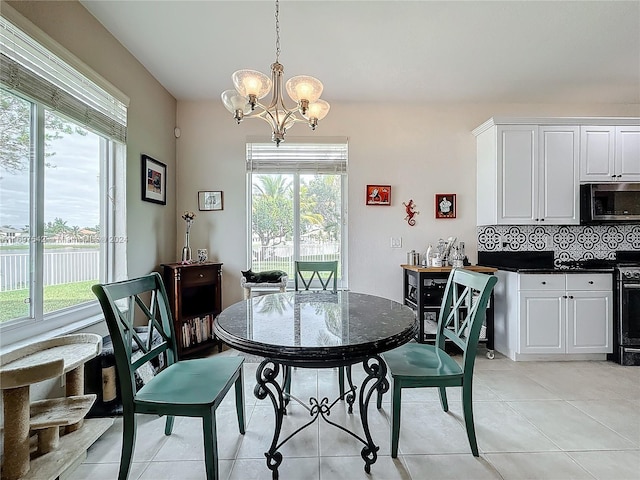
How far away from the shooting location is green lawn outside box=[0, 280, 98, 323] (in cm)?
160

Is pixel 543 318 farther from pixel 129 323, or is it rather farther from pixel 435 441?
pixel 129 323

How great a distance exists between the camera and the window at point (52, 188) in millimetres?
1596

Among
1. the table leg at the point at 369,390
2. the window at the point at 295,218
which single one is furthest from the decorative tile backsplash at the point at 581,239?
the table leg at the point at 369,390

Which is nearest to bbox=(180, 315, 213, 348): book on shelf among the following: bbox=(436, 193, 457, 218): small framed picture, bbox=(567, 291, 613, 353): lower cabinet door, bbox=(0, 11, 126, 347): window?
bbox=(0, 11, 126, 347): window

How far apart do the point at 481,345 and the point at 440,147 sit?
223 cm

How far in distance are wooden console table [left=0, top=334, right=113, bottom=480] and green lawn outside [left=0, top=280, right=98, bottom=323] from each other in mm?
251

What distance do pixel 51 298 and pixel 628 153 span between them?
5033 mm

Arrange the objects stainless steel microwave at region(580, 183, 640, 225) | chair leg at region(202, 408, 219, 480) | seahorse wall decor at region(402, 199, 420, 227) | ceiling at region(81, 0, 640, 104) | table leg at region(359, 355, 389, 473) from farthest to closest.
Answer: seahorse wall decor at region(402, 199, 420, 227) < stainless steel microwave at region(580, 183, 640, 225) < ceiling at region(81, 0, 640, 104) < table leg at region(359, 355, 389, 473) < chair leg at region(202, 408, 219, 480)

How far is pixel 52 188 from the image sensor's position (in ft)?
6.21

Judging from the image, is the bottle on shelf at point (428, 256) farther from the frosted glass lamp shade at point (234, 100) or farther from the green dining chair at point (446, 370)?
the frosted glass lamp shade at point (234, 100)

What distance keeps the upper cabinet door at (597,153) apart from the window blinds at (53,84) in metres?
4.27

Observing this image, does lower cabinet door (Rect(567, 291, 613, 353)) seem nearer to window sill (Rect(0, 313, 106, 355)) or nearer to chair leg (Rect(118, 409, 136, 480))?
chair leg (Rect(118, 409, 136, 480))

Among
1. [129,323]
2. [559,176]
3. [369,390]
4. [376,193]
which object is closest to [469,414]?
[369,390]

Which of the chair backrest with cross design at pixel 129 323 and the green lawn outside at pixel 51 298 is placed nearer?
the chair backrest with cross design at pixel 129 323
